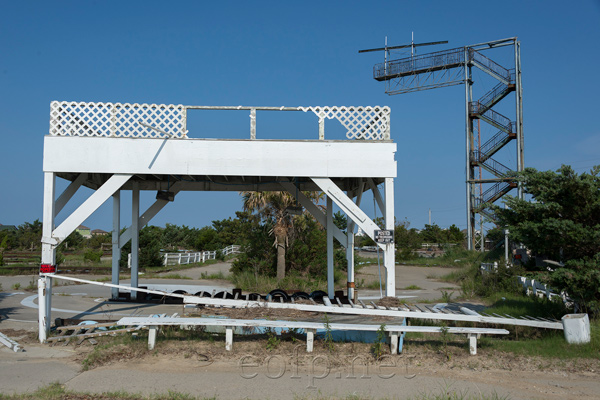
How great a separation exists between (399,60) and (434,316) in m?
29.7

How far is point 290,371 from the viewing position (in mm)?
6887

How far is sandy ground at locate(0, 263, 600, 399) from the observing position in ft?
19.7

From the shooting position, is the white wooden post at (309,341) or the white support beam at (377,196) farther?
the white support beam at (377,196)

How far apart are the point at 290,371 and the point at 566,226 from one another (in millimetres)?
5681

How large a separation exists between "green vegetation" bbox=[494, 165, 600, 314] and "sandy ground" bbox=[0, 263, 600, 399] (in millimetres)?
1831

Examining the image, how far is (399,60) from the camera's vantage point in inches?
1363

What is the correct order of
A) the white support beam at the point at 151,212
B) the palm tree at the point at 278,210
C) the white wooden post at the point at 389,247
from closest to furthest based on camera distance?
the white wooden post at the point at 389,247
the white support beam at the point at 151,212
the palm tree at the point at 278,210

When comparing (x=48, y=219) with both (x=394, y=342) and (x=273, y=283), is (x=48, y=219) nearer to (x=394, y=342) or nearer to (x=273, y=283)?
(x=394, y=342)

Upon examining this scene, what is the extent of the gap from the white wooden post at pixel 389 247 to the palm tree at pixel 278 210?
10.7m

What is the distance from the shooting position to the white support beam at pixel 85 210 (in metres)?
9.05

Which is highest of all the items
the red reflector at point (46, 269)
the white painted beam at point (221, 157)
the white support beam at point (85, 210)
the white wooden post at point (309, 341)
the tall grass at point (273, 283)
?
the white painted beam at point (221, 157)

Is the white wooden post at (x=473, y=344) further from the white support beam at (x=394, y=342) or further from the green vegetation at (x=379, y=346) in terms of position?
the green vegetation at (x=379, y=346)

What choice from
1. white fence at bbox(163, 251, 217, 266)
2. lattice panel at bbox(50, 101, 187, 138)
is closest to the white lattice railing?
lattice panel at bbox(50, 101, 187, 138)

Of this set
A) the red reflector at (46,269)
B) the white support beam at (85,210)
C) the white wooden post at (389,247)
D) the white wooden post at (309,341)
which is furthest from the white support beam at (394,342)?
the red reflector at (46,269)
